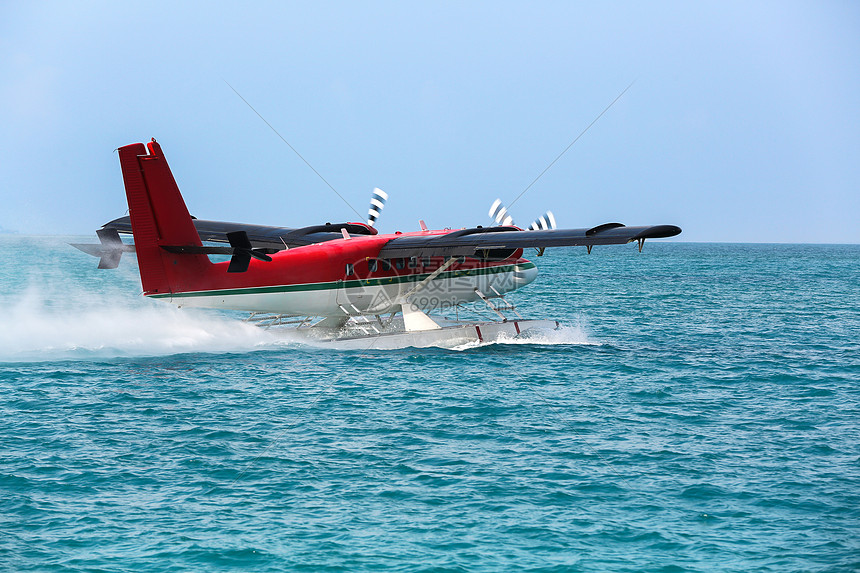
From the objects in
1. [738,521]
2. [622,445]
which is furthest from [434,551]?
[622,445]

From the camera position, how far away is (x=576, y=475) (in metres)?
11.5

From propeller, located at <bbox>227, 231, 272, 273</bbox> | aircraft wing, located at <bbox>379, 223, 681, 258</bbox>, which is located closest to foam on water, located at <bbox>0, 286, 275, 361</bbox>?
propeller, located at <bbox>227, 231, 272, 273</bbox>

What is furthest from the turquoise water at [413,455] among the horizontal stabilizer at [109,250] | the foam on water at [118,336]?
the horizontal stabilizer at [109,250]

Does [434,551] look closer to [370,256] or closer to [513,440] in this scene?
[513,440]

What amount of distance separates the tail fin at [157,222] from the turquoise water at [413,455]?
2.30 meters

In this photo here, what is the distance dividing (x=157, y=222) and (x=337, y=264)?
5.35 meters

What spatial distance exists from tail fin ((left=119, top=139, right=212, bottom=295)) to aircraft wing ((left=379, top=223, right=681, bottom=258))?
6071mm

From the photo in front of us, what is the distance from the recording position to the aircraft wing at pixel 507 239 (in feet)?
64.1

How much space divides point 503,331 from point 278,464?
13975 mm

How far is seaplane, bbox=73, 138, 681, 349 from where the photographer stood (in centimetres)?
1992

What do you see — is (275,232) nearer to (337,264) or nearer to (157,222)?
(337,264)

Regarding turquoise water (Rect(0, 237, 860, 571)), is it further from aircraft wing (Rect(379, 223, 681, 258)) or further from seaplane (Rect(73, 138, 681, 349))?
aircraft wing (Rect(379, 223, 681, 258))

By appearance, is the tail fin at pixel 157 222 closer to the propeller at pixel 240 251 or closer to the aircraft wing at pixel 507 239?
the propeller at pixel 240 251

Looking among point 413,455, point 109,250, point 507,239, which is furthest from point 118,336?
point 413,455
